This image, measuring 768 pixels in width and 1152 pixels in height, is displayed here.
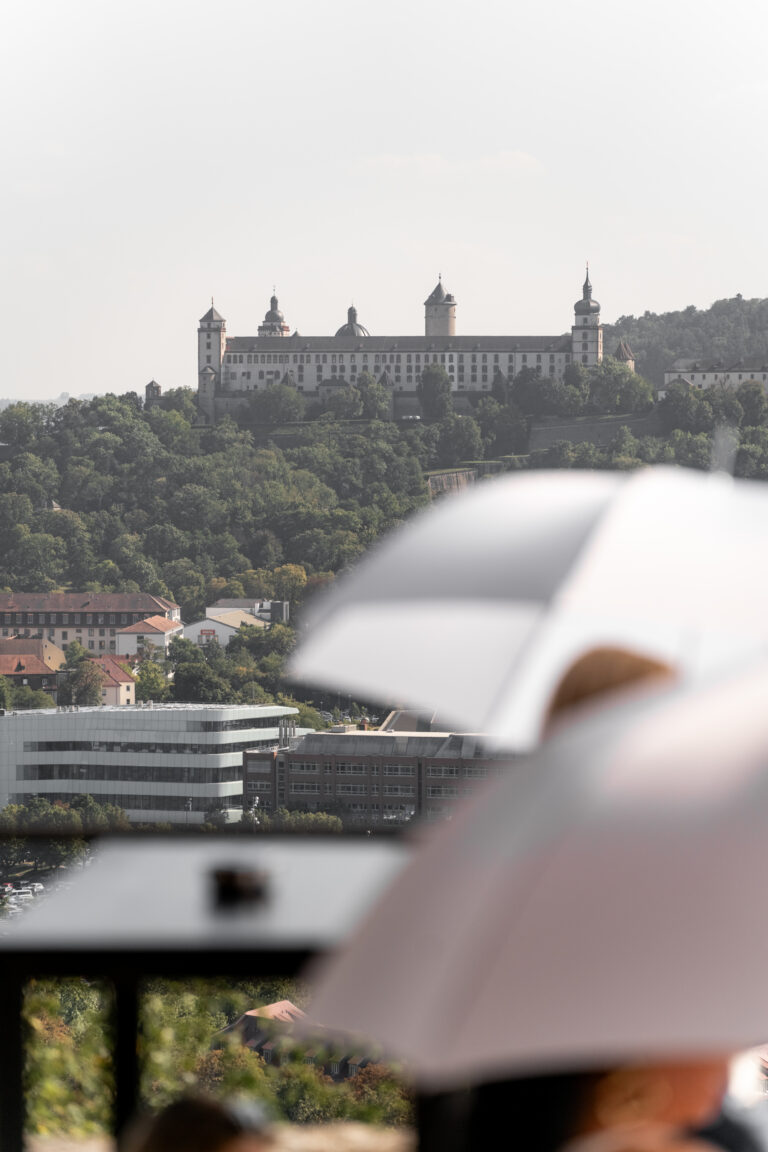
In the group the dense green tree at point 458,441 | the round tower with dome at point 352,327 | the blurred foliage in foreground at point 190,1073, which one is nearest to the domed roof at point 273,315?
the round tower with dome at point 352,327

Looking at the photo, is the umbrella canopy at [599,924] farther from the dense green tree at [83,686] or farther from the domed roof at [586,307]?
the domed roof at [586,307]

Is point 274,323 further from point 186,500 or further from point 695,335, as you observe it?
point 695,335

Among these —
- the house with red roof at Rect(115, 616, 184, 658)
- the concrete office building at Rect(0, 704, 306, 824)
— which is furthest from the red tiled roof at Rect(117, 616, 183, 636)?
the concrete office building at Rect(0, 704, 306, 824)

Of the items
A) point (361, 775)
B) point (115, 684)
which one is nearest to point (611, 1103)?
point (361, 775)

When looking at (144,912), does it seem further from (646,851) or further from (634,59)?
(634,59)

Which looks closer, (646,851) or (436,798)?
(646,851)

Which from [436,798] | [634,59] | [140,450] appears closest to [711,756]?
[436,798]
